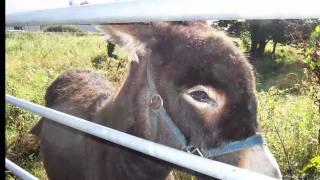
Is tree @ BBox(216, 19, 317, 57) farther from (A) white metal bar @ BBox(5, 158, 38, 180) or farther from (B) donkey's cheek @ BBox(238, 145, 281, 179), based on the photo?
(A) white metal bar @ BBox(5, 158, 38, 180)

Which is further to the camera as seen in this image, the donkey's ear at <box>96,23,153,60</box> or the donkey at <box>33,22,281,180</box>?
the donkey's ear at <box>96,23,153,60</box>

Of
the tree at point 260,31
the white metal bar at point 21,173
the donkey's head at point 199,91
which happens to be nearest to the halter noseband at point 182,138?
the donkey's head at point 199,91

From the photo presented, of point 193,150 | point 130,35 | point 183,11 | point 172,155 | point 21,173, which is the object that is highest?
point 183,11

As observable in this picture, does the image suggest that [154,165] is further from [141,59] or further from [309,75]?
[309,75]

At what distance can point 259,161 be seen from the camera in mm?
1399

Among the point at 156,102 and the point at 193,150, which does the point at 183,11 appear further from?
the point at 156,102

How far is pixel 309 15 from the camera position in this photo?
66 cm

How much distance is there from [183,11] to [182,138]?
92 centimetres

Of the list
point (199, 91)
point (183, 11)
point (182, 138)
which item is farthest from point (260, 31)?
point (183, 11)

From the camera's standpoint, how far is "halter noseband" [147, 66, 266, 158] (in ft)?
4.82

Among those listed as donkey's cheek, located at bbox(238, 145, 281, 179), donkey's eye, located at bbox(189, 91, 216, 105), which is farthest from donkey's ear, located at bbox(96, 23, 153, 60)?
donkey's cheek, located at bbox(238, 145, 281, 179)

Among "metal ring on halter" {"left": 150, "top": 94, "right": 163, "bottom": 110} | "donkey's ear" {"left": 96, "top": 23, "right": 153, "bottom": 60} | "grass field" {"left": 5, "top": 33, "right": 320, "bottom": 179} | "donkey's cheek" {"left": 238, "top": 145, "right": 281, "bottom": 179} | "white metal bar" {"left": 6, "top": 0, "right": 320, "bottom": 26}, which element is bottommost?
"grass field" {"left": 5, "top": 33, "right": 320, "bottom": 179}

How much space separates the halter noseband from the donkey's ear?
0.58 ft
